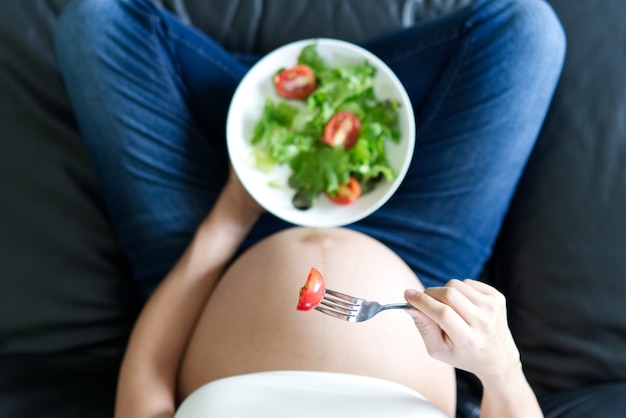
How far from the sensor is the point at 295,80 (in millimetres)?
1058

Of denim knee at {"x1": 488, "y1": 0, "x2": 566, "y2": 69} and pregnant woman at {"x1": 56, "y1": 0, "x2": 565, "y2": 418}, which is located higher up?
denim knee at {"x1": 488, "y1": 0, "x2": 566, "y2": 69}

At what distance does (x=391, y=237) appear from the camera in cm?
104

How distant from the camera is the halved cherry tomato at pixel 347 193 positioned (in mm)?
1012

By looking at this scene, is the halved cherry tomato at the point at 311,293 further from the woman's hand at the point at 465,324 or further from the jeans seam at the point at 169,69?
the jeans seam at the point at 169,69

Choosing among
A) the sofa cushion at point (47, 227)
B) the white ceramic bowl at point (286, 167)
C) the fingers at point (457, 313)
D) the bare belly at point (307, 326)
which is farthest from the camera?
the sofa cushion at point (47, 227)

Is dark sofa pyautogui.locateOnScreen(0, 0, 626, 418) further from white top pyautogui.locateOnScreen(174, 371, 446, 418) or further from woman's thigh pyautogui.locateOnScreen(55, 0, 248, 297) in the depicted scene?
white top pyautogui.locateOnScreen(174, 371, 446, 418)

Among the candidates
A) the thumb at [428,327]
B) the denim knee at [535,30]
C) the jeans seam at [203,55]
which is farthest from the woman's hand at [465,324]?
the jeans seam at [203,55]

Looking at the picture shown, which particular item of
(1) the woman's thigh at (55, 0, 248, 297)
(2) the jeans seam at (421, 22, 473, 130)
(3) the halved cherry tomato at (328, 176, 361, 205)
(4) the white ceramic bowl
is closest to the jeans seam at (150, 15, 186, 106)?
(1) the woman's thigh at (55, 0, 248, 297)

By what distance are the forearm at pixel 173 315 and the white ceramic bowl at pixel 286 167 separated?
75 mm

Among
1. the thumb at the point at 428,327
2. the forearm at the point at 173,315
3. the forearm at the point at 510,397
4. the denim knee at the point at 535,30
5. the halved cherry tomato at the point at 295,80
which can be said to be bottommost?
the forearm at the point at 173,315

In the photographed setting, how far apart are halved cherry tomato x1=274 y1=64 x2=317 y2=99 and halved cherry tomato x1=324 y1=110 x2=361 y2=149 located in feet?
0.25

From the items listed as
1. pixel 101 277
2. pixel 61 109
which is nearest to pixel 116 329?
pixel 101 277

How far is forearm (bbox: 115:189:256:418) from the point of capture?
86 centimetres

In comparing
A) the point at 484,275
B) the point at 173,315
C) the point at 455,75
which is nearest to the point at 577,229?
the point at 484,275
